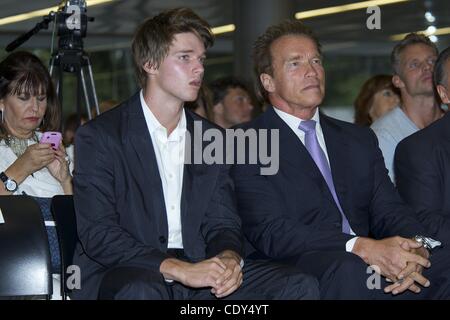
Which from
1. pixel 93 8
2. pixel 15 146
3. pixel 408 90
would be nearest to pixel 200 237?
pixel 15 146

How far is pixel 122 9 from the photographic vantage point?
12.3 metres

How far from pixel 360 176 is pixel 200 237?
2.78ft

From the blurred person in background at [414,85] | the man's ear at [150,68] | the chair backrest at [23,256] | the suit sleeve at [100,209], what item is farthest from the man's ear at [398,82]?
the chair backrest at [23,256]

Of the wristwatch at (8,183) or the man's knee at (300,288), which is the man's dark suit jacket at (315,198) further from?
the wristwatch at (8,183)

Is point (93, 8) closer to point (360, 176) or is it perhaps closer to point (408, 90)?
point (408, 90)

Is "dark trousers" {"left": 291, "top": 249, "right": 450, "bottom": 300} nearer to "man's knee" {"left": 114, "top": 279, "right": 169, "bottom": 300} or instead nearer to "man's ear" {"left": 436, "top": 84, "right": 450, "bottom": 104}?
"man's knee" {"left": 114, "top": 279, "right": 169, "bottom": 300}

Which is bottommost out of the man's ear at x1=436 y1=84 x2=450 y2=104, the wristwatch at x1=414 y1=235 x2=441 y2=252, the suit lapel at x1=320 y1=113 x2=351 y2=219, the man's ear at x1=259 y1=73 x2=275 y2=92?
the wristwatch at x1=414 y1=235 x2=441 y2=252

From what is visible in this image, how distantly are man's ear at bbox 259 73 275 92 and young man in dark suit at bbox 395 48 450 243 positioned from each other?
0.69 meters

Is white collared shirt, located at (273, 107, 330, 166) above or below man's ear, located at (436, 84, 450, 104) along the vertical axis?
below

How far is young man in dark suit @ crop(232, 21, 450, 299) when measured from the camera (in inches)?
145

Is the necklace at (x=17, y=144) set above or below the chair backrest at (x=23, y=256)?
above

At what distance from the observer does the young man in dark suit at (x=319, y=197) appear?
368 centimetres

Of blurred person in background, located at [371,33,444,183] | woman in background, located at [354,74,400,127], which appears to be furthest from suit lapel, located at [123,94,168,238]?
woman in background, located at [354,74,400,127]

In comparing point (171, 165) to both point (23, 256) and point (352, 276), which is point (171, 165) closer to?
point (23, 256)
